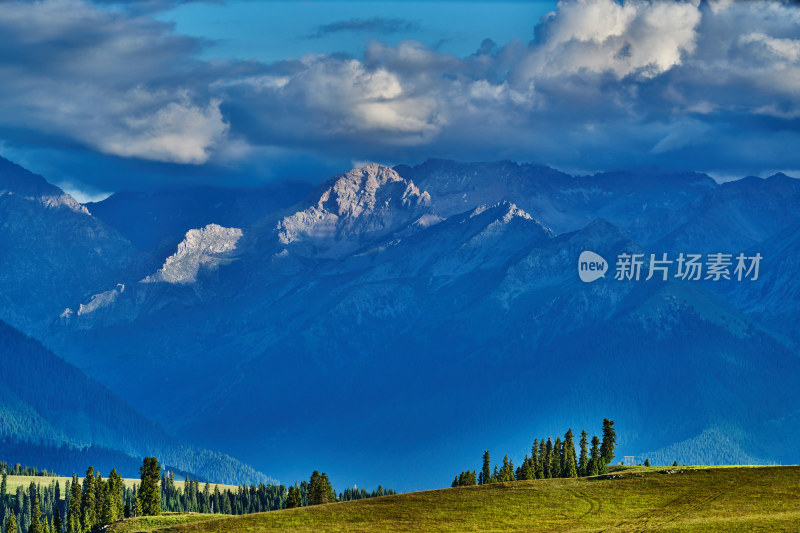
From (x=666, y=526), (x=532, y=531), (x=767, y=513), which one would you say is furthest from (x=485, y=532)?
(x=767, y=513)

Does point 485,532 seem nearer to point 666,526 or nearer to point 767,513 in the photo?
point 666,526

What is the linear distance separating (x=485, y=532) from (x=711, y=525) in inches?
1347

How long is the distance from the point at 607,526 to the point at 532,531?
38.9 feet

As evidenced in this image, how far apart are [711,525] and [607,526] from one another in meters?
17.0

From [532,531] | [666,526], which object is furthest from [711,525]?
[532,531]

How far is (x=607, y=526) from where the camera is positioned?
199 m

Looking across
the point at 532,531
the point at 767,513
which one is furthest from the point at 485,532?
the point at 767,513

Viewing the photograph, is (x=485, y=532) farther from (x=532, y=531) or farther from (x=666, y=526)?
(x=666, y=526)

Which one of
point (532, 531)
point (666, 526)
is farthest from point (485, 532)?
point (666, 526)

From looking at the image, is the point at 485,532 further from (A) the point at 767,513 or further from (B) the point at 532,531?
(A) the point at 767,513

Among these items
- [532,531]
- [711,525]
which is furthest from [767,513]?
[532,531]

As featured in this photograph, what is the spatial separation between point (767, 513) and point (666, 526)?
59.0 ft

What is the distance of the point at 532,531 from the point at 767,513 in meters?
36.9

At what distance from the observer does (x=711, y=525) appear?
7461 inches
